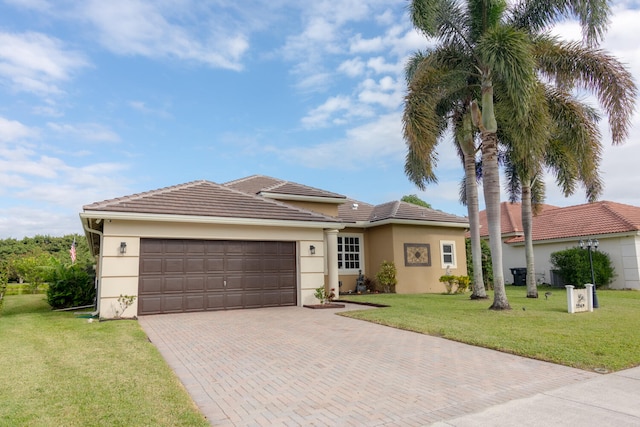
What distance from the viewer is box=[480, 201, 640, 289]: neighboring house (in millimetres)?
20828

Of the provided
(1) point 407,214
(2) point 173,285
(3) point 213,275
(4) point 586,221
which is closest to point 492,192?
(1) point 407,214

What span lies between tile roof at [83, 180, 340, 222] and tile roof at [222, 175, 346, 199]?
3300mm

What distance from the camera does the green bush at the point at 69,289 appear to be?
1470cm

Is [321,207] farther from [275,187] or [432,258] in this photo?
[432,258]

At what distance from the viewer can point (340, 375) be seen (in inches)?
225

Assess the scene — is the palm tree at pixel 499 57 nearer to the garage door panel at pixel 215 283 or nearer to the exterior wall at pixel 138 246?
the exterior wall at pixel 138 246

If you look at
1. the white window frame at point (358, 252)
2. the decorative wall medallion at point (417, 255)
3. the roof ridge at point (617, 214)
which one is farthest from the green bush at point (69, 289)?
the roof ridge at point (617, 214)

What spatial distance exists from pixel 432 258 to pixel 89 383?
57.6 feet

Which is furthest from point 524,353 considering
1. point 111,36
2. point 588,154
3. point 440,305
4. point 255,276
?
point 111,36

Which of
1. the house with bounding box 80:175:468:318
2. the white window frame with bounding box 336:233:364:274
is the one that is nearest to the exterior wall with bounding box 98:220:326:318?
the house with bounding box 80:175:468:318

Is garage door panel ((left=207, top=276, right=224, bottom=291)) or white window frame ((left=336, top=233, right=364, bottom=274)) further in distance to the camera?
white window frame ((left=336, top=233, right=364, bottom=274))

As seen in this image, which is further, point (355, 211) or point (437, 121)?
point (355, 211)

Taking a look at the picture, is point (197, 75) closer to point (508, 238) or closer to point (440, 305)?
point (440, 305)

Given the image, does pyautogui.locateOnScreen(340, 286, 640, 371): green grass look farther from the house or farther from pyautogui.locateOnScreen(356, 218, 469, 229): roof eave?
pyautogui.locateOnScreen(356, 218, 469, 229): roof eave
